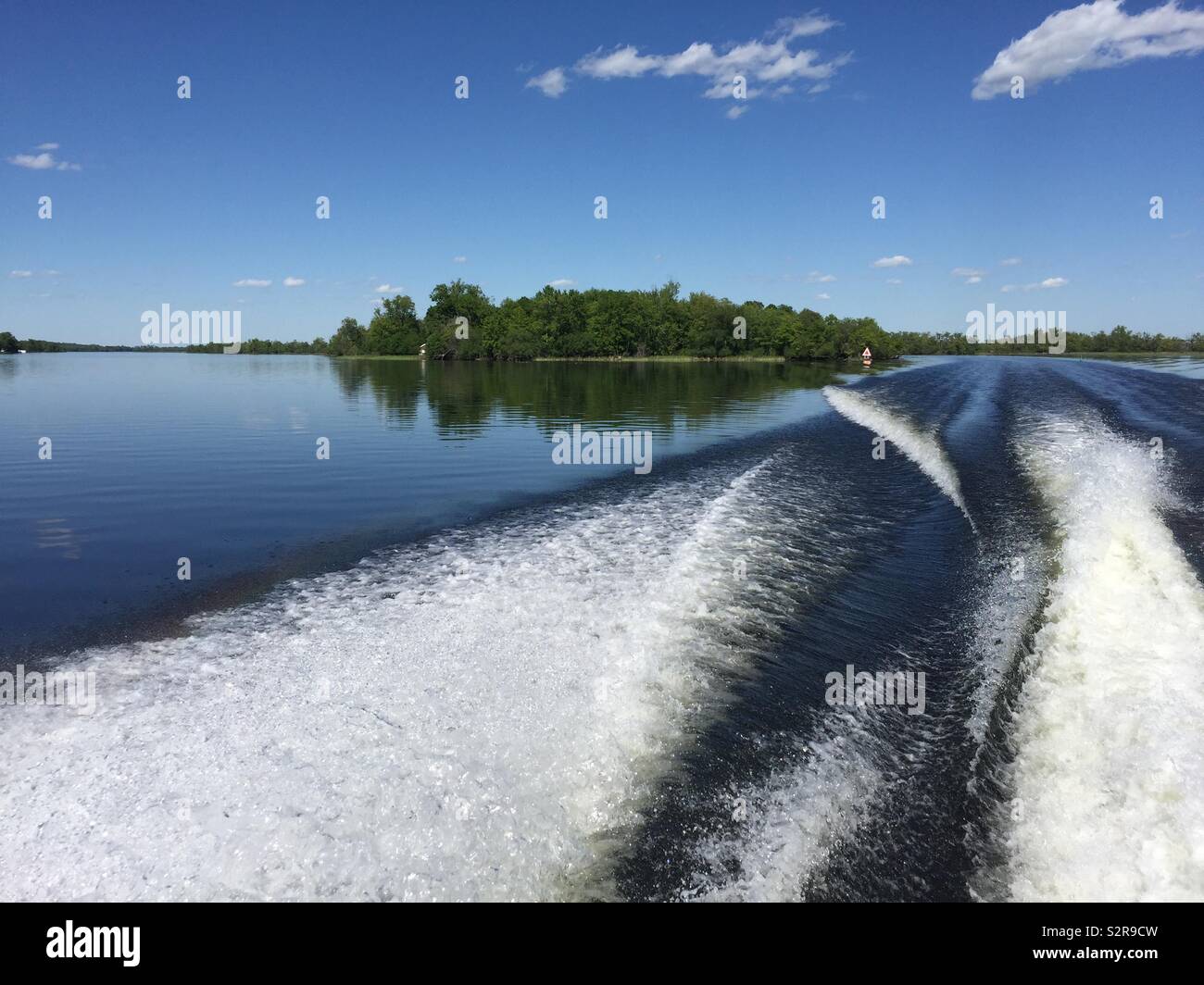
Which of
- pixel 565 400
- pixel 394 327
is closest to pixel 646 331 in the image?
pixel 394 327

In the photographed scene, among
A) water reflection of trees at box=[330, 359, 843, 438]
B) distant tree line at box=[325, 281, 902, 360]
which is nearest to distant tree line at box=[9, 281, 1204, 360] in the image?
distant tree line at box=[325, 281, 902, 360]

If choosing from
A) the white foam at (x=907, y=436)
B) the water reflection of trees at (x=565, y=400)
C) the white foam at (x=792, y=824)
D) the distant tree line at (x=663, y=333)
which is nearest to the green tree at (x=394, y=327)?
the distant tree line at (x=663, y=333)

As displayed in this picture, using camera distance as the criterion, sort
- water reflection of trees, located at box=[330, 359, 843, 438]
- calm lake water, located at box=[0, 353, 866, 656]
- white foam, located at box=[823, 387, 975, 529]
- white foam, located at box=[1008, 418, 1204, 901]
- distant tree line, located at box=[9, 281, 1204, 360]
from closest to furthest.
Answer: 1. white foam, located at box=[1008, 418, 1204, 901]
2. calm lake water, located at box=[0, 353, 866, 656]
3. white foam, located at box=[823, 387, 975, 529]
4. water reflection of trees, located at box=[330, 359, 843, 438]
5. distant tree line, located at box=[9, 281, 1204, 360]

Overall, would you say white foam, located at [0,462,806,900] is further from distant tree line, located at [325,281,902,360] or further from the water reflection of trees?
distant tree line, located at [325,281,902,360]

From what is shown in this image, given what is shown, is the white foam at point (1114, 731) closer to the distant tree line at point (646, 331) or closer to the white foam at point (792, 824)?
the white foam at point (792, 824)

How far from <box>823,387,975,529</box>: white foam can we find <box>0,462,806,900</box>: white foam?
7500 millimetres

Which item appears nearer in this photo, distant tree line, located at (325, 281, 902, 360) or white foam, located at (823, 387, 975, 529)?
white foam, located at (823, 387, 975, 529)

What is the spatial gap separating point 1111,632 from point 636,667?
4371mm

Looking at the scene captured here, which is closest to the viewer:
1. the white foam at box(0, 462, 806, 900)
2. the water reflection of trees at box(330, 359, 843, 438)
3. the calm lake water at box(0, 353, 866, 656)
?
the white foam at box(0, 462, 806, 900)

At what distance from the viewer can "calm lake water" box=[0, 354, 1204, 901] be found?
12.8ft

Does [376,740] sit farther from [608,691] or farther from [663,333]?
[663,333]
